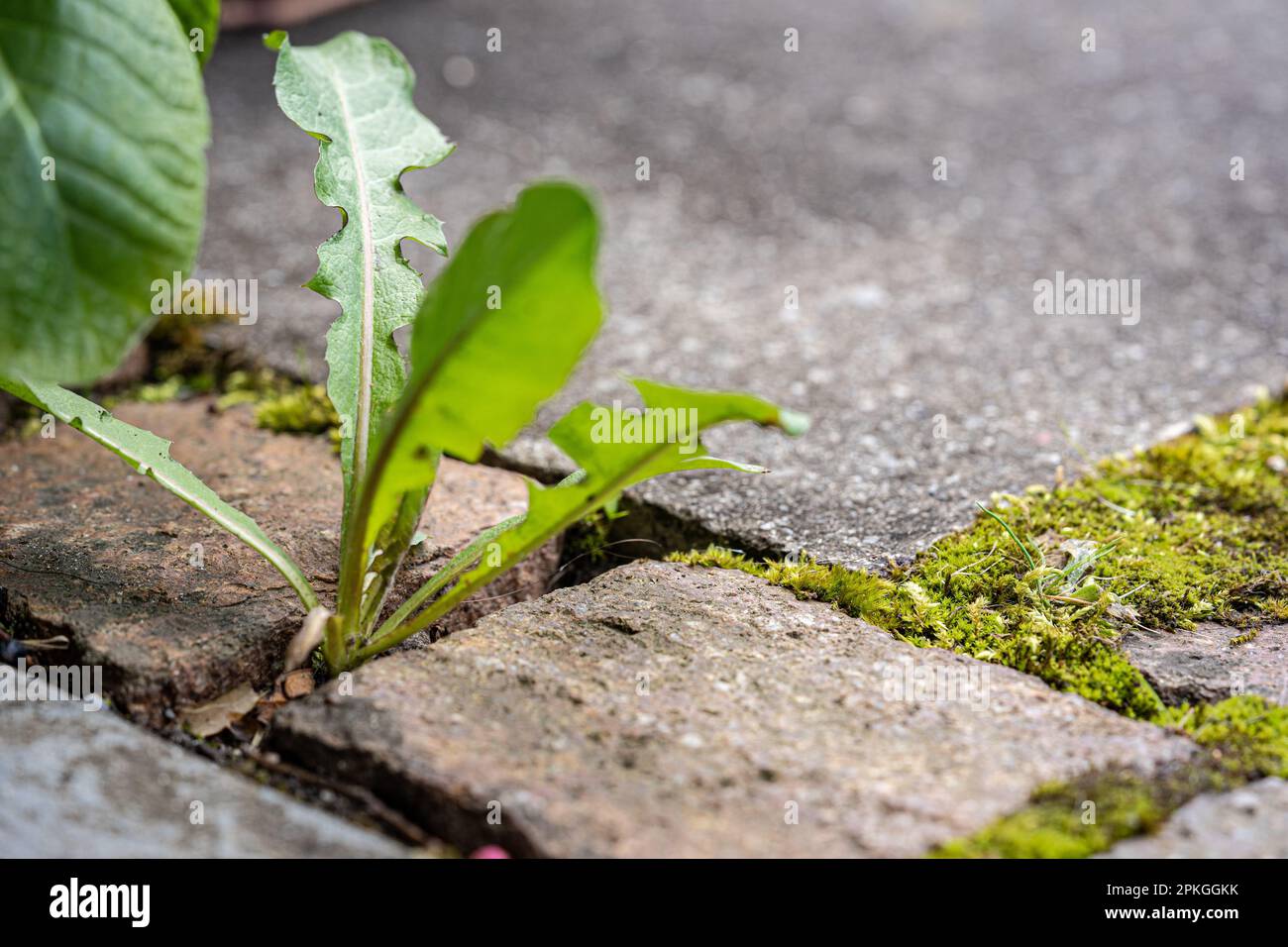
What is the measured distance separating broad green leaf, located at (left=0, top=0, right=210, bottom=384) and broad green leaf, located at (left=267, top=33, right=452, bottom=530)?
368 millimetres

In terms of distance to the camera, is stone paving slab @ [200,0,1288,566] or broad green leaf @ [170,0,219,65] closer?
broad green leaf @ [170,0,219,65]

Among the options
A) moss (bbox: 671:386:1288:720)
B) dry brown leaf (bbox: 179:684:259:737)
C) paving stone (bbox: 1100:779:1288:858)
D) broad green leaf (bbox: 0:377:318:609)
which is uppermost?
broad green leaf (bbox: 0:377:318:609)

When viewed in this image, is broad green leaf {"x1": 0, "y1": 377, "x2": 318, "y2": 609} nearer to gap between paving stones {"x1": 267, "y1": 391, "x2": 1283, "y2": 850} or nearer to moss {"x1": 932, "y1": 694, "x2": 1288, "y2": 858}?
gap between paving stones {"x1": 267, "y1": 391, "x2": 1283, "y2": 850}

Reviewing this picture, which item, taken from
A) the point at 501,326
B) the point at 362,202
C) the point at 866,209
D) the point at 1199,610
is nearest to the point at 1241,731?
the point at 1199,610

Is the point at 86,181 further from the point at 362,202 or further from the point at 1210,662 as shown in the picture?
the point at 1210,662

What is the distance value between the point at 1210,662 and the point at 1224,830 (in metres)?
0.43

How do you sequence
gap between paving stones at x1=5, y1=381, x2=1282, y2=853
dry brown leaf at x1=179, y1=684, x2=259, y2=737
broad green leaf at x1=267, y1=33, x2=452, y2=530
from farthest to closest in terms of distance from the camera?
gap between paving stones at x1=5, y1=381, x2=1282, y2=853 < broad green leaf at x1=267, y1=33, x2=452, y2=530 < dry brown leaf at x1=179, y1=684, x2=259, y2=737

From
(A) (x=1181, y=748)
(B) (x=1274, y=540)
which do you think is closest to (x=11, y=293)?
(A) (x=1181, y=748)

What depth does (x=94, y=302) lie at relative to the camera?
1215 mm

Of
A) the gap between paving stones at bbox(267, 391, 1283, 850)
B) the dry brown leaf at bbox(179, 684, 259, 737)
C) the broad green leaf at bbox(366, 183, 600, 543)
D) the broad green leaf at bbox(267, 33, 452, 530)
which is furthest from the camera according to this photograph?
the broad green leaf at bbox(267, 33, 452, 530)

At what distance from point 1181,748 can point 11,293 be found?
1532 millimetres

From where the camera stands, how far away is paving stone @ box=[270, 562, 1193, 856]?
1.21 metres

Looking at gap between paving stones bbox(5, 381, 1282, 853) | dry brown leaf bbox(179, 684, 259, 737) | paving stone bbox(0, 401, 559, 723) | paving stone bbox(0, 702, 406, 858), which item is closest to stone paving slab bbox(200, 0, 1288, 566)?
gap between paving stones bbox(5, 381, 1282, 853)

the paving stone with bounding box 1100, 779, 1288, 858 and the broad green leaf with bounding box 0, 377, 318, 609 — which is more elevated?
the broad green leaf with bounding box 0, 377, 318, 609
